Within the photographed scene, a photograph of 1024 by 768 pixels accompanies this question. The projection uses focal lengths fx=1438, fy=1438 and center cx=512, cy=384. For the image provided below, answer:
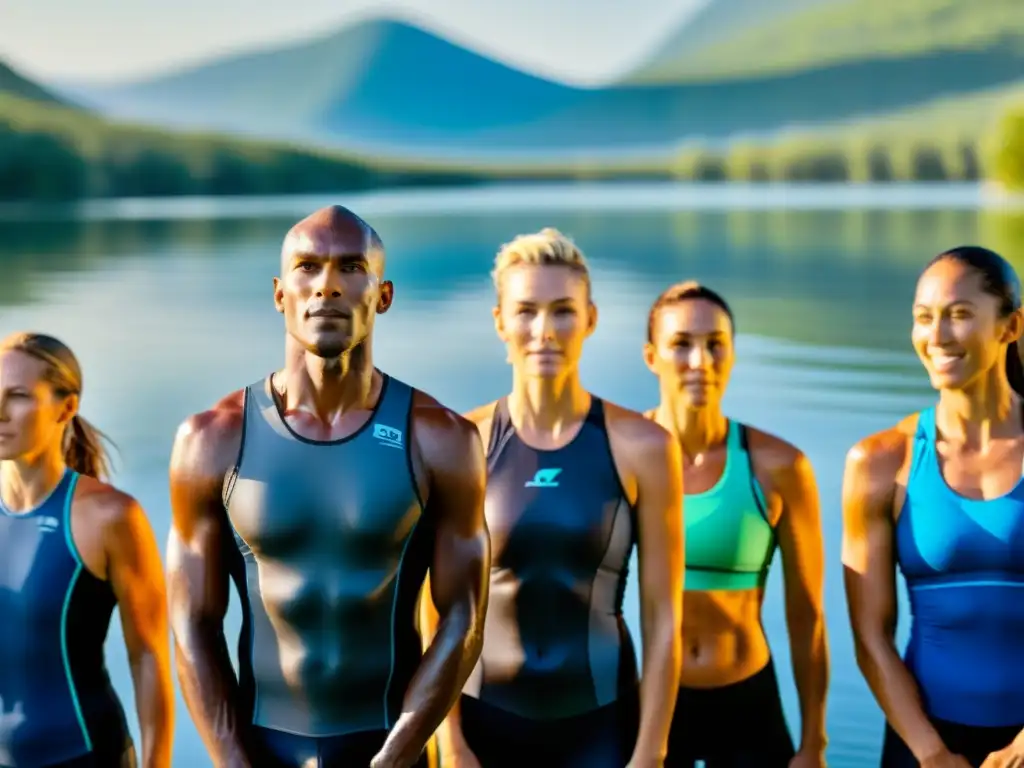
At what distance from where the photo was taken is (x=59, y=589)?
3.45m

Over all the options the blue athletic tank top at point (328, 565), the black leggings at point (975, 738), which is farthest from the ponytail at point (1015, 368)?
Result: the blue athletic tank top at point (328, 565)

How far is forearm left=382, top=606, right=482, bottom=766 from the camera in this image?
9.82 ft

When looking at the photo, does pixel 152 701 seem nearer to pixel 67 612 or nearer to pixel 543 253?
pixel 67 612

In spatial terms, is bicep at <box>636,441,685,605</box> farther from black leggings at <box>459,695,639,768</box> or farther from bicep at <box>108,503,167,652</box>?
bicep at <box>108,503,167,652</box>

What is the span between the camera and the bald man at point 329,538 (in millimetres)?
2994

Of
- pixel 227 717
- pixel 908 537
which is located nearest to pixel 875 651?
pixel 908 537

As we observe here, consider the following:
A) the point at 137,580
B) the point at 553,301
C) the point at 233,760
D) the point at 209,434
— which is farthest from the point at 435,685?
the point at 553,301

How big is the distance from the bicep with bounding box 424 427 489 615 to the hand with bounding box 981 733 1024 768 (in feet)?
4.32

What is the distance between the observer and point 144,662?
11.5 ft

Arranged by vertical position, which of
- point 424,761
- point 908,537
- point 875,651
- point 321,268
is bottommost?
point 424,761

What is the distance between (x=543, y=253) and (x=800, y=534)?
4.03 feet

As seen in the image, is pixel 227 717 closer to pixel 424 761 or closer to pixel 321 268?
pixel 424 761

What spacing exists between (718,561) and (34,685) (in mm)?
1926

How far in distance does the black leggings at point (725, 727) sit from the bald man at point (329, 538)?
1.40m
